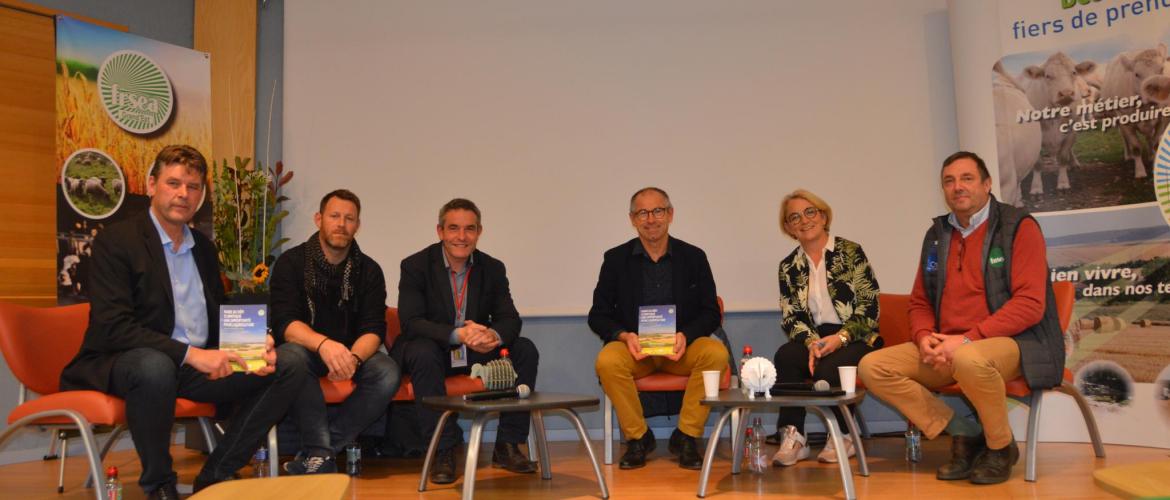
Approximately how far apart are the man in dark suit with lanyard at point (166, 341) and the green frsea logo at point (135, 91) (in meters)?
1.92

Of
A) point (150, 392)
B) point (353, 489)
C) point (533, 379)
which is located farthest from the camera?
point (533, 379)

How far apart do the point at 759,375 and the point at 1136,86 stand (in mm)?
2478

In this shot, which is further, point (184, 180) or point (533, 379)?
point (533, 379)

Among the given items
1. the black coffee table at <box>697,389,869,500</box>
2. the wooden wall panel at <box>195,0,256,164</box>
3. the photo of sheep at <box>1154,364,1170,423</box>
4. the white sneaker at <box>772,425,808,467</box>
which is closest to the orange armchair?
the black coffee table at <box>697,389,869,500</box>

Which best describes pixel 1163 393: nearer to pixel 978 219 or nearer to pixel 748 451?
pixel 978 219

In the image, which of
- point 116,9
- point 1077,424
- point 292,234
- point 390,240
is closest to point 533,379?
point 390,240

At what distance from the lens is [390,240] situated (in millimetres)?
5348

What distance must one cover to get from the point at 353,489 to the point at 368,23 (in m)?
3.08

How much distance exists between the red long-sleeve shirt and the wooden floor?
580 mm

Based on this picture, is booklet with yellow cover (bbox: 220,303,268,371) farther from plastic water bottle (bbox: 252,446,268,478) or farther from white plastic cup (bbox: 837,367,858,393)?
white plastic cup (bbox: 837,367,858,393)

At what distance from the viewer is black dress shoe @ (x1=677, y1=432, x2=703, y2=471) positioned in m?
3.89

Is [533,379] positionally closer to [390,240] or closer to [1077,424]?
[390,240]

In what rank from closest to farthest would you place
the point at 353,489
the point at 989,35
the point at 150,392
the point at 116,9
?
the point at 150,392, the point at 353,489, the point at 989,35, the point at 116,9

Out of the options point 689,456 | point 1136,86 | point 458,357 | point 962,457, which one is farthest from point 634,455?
point 1136,86
